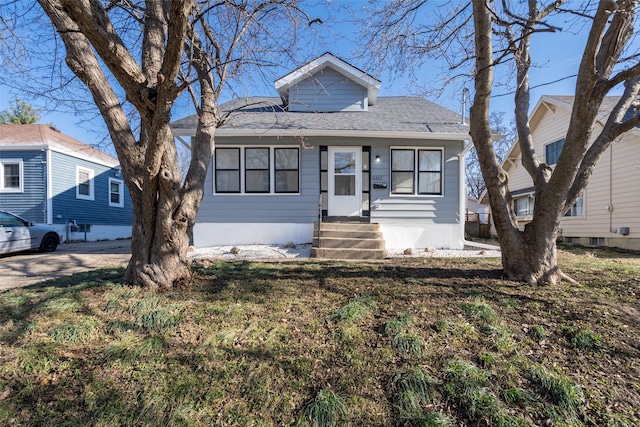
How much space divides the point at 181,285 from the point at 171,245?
0.57 meters

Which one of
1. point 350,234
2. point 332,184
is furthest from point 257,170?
point 350,234

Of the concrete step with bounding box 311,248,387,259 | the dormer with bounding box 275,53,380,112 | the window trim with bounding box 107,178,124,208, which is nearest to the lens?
the concrete step with bounding box 311,248,387,259

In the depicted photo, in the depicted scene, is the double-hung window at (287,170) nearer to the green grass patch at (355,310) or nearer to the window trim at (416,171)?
the window trim at (416,171)

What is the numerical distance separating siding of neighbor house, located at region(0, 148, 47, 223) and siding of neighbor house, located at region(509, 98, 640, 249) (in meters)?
20.8

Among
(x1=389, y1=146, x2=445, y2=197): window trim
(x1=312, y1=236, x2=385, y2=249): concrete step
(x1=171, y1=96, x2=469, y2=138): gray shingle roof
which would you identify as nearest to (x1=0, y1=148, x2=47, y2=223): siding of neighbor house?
(x1=171, y1=96, x2=469, y2=138): gray shingle roof

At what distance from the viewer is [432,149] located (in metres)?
8.73

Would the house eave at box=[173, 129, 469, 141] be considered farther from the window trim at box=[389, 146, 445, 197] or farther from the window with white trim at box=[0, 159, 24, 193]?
the window with white trim at box=[0, 159, 24, 193]

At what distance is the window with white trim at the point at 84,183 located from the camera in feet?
45.3

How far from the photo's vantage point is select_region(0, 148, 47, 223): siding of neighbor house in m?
12.3

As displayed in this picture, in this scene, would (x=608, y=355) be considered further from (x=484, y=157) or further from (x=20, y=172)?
(x=20, y=172)

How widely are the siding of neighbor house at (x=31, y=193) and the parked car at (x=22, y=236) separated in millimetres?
4246

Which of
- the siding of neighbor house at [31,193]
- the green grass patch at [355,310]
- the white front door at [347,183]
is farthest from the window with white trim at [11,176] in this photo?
the green grass patch at [355,310]

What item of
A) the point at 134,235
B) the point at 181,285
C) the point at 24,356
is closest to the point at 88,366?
the point at 24,356

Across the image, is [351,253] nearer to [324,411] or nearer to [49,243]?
[324,411]
